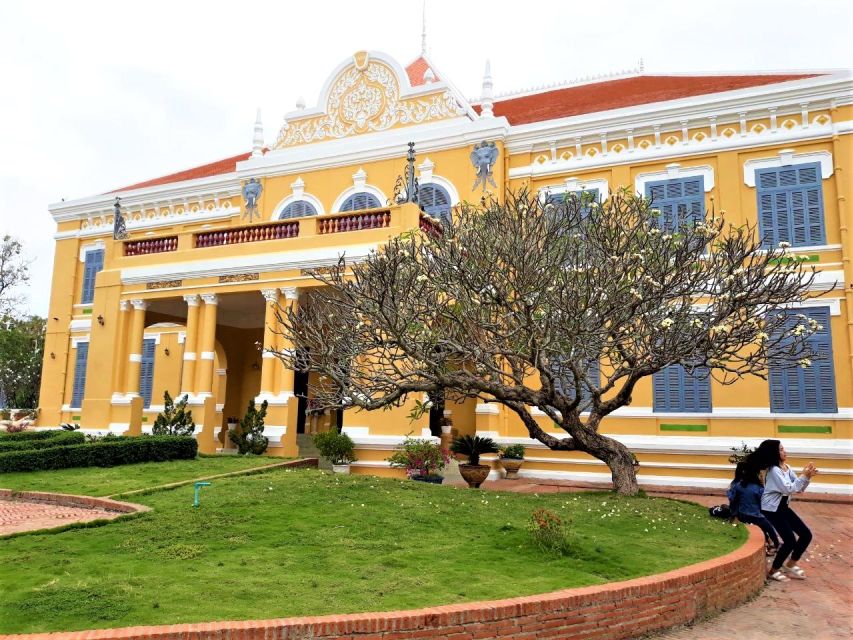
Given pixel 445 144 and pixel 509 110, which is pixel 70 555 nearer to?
pixel 445 144

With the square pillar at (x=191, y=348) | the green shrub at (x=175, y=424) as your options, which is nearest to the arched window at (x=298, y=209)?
the square pillar at (x=191, y=348)

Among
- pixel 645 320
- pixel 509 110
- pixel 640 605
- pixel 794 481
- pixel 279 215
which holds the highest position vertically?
pixel 509 110

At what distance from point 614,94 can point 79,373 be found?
1806cm

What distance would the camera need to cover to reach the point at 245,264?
642 inches

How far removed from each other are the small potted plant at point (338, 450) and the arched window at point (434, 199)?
629cm

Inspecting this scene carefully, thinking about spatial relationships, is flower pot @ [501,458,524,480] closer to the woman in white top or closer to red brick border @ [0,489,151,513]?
the woman in white top

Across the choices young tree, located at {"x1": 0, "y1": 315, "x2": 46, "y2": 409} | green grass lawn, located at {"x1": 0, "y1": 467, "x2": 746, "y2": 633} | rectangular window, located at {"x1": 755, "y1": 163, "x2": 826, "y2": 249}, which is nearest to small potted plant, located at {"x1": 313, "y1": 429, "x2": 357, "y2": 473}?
green grass lawn, located at {"x1": 0, "y1": 467, "x2": 746, "y2": 633}

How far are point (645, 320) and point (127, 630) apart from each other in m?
6.90

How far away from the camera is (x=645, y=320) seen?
9078mm

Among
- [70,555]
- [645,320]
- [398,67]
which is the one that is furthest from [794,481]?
[398,67]

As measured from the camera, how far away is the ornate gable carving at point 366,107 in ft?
59.8

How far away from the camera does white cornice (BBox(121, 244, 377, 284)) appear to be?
50.2 feet

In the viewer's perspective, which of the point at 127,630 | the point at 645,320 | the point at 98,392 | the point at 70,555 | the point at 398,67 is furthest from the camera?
the point at 398,67

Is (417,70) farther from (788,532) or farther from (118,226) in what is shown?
Result: (788,532)
